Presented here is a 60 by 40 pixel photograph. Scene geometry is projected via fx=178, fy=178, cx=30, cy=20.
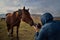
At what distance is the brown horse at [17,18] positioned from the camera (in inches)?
82.0

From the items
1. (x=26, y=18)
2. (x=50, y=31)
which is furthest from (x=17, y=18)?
(x=50, y=31)

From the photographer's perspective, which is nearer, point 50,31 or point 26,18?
point 50,31

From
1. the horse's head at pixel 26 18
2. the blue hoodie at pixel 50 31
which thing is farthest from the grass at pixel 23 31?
the blue hoodie at pixel 50 31

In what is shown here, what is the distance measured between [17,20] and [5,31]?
19cm

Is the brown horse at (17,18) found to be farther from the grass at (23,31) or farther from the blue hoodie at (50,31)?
the blue hoodie at (50,31)

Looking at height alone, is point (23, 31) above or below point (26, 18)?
below

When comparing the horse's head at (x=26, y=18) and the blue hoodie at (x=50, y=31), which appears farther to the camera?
the horse's head at (x=26, y=18)

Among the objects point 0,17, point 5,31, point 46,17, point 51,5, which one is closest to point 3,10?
point 0,17

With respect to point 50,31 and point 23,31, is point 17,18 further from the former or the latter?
point 50,31

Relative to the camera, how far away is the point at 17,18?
2.11 metres

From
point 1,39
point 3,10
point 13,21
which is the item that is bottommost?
point 1,39

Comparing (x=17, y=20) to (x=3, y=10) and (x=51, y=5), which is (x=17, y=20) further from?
(x=51, y=5)

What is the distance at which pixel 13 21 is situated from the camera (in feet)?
7.00

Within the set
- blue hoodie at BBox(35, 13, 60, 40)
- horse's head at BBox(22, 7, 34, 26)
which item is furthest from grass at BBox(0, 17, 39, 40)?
blue hoodie at BBox(35, 13, 60, 40)
